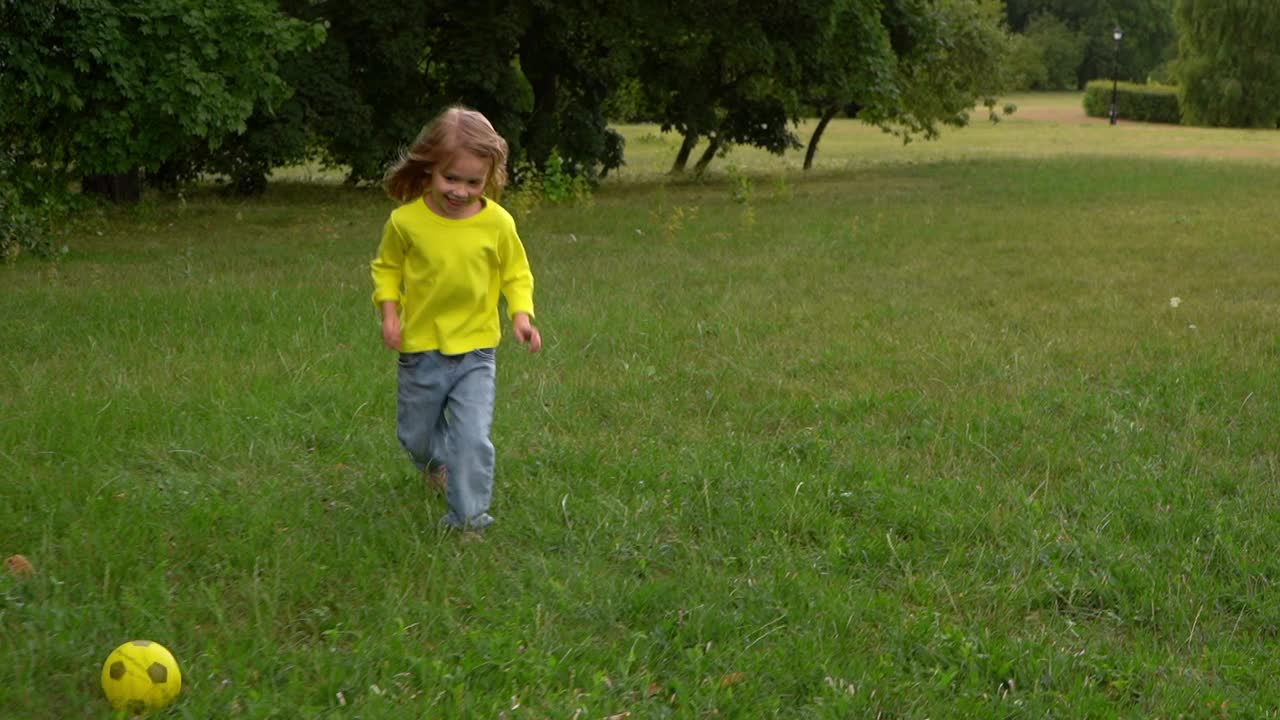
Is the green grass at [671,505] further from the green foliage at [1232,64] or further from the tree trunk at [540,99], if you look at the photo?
the green foliage at [1232,64]

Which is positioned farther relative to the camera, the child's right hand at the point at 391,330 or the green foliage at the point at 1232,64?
the green foliage at the point at 1232,64

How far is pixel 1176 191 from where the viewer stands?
21.8 m

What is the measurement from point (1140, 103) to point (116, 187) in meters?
63.7

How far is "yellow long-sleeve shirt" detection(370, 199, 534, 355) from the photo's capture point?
5.05 meters

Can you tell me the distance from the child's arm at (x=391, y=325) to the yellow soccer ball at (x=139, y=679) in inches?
68.5

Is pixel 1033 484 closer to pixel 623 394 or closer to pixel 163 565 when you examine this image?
pixel 623 394

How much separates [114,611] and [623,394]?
344cm

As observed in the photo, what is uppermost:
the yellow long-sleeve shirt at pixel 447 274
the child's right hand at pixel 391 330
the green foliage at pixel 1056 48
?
the green foliage at pixel 1056 48

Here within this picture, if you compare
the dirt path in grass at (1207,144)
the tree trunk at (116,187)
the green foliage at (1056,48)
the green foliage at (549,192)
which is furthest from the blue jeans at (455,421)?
the green foliage at (1056,48)

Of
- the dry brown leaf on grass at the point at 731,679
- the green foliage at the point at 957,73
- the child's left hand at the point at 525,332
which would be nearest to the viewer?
the dry brown leaf on grass at the point at 731,679

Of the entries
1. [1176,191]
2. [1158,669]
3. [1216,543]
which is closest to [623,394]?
[1216,543]

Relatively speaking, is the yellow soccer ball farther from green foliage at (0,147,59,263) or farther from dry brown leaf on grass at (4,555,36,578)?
green foliage at (0,147,59,263)

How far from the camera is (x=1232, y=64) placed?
207ft

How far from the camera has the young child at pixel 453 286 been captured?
497 cm
